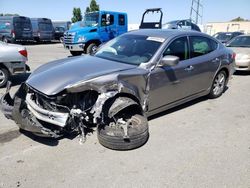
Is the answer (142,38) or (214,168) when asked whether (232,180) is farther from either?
(142,38)

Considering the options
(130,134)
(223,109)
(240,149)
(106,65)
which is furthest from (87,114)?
(223,109)

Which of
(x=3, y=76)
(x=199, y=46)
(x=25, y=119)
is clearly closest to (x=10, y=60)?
(x=3, y=76)


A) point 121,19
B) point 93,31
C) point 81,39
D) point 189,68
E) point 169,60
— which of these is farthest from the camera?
point 121,19

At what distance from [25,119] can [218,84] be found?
4501 millimetres

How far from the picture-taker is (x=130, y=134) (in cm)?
350

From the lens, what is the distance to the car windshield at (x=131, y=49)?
4.20 metres

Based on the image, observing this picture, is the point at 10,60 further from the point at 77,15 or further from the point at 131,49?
the point at 77,15

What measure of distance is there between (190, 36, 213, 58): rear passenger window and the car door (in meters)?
0.21

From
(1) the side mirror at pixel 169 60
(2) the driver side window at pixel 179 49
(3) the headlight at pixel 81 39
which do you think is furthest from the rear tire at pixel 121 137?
(3) the headlight at pixel 81 39

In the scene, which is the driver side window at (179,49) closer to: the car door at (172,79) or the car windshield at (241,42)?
the car door at (172,79)

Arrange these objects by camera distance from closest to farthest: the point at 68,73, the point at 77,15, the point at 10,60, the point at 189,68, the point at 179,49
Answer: the point at 68,73, the point at 179,49, the point at 189,68, the point at 10,60, the point at 77,15

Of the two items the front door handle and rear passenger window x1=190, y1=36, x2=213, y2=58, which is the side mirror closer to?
the front door handle

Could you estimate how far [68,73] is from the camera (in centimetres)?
361

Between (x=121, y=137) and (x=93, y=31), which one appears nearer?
(x=121, y=137)
